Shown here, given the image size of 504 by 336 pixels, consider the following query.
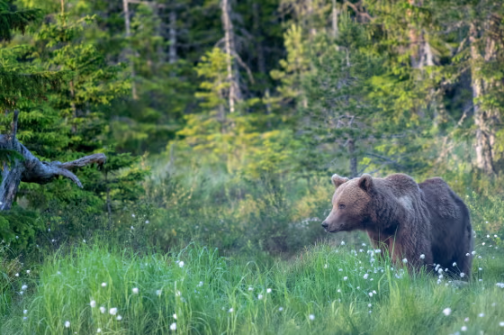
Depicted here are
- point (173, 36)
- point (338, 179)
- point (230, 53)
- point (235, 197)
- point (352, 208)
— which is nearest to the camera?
point (352, 208)

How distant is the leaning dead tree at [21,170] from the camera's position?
22.1 feet

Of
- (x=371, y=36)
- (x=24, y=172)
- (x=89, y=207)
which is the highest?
(x=371, y=36)

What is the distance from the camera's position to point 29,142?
30.4 feet

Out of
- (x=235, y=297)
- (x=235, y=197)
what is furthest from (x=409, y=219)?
(x=235, y=197)

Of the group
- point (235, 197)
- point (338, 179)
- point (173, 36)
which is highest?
point (173, 36)

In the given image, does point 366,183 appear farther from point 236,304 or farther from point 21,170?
point 21,170

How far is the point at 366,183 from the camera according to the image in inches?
252

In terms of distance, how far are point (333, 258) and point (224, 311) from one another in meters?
1.81

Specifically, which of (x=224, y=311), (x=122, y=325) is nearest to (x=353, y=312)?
(x=224, y=311)

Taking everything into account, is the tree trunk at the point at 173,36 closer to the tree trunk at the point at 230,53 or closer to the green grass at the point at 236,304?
the tree trunk at the point at 230,53

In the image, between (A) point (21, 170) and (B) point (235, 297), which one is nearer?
(B) point (235, 297)

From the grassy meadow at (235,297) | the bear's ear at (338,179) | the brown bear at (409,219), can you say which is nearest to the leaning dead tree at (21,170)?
the grassy meadow at (235,297)

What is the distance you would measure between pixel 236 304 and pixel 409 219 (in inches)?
93.4

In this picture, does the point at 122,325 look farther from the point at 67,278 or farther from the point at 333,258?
the point at 333,258
